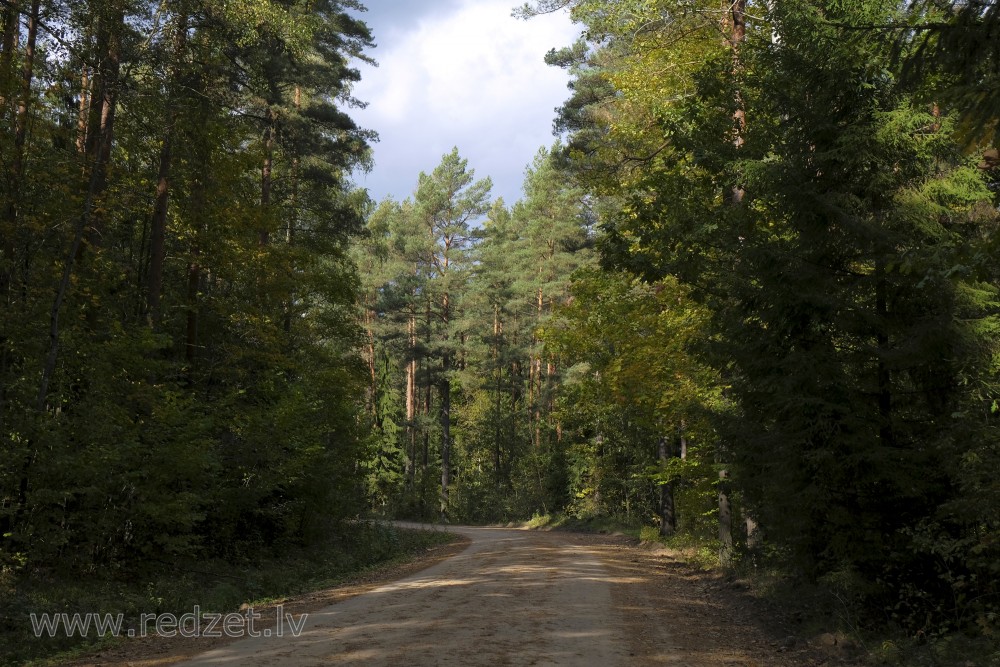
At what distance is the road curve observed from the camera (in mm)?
7172

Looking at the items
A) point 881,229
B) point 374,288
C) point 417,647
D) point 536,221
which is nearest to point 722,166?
point 881,229

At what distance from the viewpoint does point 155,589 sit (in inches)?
442

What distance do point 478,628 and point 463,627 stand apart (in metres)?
0.20

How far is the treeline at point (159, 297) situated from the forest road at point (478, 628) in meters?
3.90

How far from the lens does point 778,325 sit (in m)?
9.31

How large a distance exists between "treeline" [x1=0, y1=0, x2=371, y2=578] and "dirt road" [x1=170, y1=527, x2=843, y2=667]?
3.92 metres

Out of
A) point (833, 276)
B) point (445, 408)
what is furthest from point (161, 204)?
point (445, 408)

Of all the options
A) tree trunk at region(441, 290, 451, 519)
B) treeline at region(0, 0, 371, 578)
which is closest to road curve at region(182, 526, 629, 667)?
treeline at region(0, 0, 371, 578)

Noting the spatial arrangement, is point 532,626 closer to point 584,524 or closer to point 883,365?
point 883,365

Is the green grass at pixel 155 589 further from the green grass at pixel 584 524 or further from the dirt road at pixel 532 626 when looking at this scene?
the green grass at pixel 584 524

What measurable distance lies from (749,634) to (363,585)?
7284 mm

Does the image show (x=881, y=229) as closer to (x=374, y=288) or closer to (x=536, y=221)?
(x=536, y=221)

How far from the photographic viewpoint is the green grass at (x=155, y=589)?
26.4 ft

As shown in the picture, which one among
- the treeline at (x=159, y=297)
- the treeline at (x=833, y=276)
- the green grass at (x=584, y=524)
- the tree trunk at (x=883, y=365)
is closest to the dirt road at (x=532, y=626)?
the treeline at (x=833, y=276)
